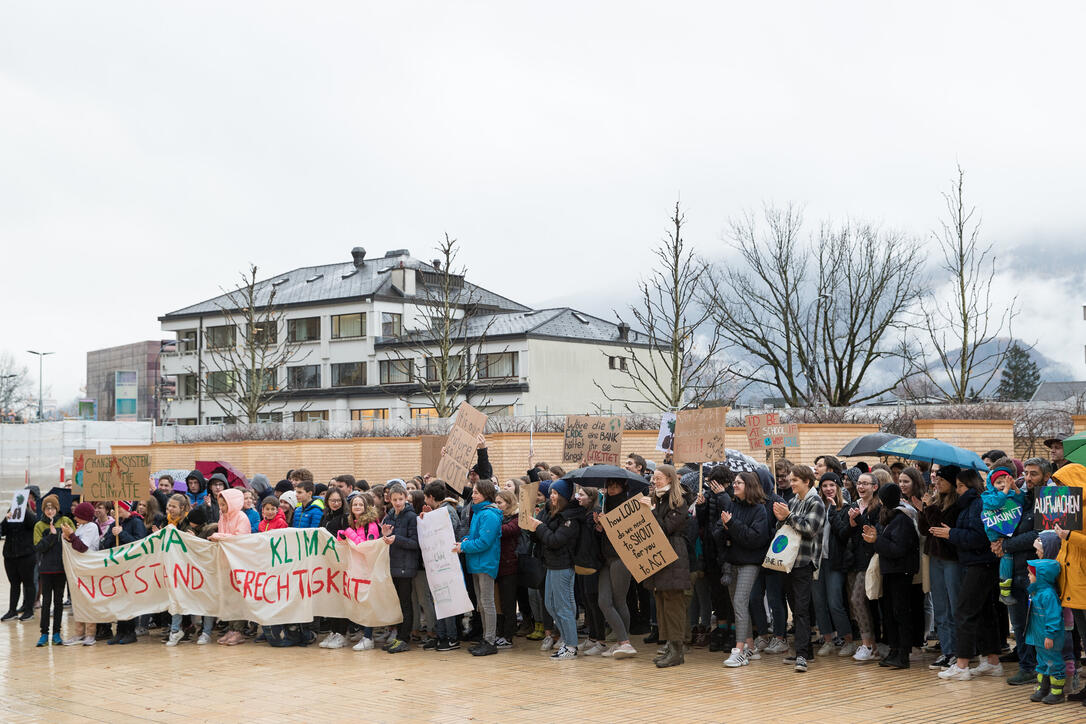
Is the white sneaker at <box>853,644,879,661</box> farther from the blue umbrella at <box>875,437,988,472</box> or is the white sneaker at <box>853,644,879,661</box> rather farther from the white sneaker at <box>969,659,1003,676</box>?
the blue umbrella at <box>875,437,988,472</box>

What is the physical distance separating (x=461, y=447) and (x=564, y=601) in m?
2.70

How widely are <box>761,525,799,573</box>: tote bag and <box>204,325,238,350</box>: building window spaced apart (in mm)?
61820

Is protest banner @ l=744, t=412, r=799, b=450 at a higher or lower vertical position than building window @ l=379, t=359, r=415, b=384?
lower

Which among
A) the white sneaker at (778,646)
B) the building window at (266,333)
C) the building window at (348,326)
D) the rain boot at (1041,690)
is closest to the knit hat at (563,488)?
the white sneaker at (778,646)

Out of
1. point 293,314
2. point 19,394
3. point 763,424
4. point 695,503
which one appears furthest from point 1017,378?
point 19,394

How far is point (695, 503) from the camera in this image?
40.6 ft

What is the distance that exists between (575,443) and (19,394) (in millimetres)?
119033

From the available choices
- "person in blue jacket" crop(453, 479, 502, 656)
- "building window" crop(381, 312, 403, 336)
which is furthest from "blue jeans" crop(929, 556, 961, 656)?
"building window" crop(381, 312, 403, 336)

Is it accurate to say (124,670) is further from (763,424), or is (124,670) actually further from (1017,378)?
(1017,378)

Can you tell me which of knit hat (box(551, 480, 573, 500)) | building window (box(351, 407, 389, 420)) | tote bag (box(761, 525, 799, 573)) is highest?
building window (box(351, 407, 389, 420))

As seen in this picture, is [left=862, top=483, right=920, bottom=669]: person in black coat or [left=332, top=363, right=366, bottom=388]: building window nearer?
[left=862, top=483, right=920, bottom=669]: person in black coat

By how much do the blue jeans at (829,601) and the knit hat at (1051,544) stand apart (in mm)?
2456

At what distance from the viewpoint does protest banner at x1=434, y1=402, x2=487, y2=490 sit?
13.9 meters

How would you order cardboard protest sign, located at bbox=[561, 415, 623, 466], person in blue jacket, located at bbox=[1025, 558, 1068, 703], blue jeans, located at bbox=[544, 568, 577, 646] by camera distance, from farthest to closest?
cardboard protest sign, located at bbox=[561, 415, 623, 466] < blue jeans, located at bbox=[544, 568, 577, 646] < person in blue jacket, located at bbox=[1025, 558, 1068, 703]
